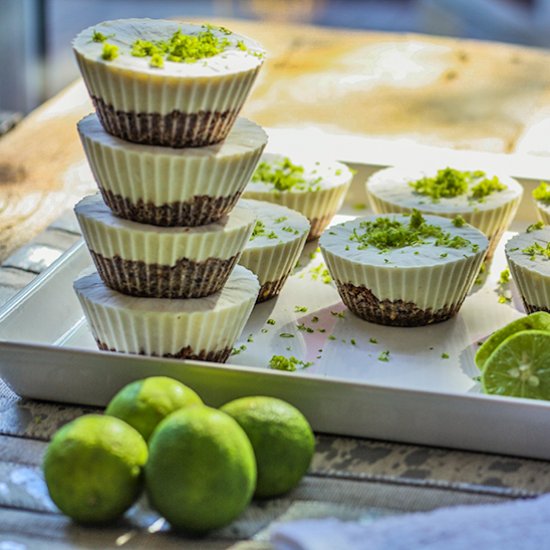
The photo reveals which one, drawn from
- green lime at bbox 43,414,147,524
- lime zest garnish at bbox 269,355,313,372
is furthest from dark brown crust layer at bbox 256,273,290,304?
green lime at bbox 43,414,147,524

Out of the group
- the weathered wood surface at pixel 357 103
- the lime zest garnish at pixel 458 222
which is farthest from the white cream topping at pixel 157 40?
the weathered wood surface at pixel 357 103

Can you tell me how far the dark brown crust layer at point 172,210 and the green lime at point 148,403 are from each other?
30 cm

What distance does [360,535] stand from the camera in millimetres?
1295

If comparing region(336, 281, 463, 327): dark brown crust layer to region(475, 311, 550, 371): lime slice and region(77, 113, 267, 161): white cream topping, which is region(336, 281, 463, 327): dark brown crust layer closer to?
region(475, 311, 550, 371): lime slice

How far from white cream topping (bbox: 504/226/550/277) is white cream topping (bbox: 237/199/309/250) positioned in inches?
17.0

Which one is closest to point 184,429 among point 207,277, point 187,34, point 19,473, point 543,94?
point 19,473

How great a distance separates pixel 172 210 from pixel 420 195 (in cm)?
97

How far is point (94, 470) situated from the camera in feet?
4.42

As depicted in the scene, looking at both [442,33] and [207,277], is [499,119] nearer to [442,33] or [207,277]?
[207,277]

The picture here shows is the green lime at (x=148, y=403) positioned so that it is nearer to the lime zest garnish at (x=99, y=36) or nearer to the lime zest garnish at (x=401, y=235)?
the lime zest garnish at (x=99, y=36)

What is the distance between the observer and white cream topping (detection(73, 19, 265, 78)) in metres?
1.58

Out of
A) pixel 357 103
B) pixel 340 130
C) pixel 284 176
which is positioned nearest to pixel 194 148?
pixel 284 176

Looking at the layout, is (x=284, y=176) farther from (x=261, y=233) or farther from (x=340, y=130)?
(x=340, y=130)

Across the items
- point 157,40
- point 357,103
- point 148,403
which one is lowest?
point 357,103
